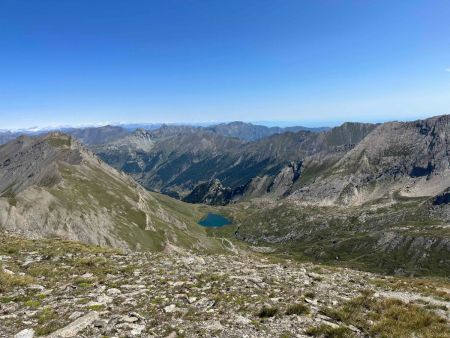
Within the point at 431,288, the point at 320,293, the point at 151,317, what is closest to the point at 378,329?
the point at 320,293

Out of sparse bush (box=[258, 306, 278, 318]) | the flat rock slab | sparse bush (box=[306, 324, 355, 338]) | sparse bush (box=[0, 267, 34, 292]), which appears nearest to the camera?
the flat rock slab

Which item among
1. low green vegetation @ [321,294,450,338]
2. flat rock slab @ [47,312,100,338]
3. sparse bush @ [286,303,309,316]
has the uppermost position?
flat rock slab @ [47,312,100,338]

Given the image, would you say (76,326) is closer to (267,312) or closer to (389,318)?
(267,312)

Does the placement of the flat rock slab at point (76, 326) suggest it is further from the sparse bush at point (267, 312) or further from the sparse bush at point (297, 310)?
the sparse bush at point (297, 310)

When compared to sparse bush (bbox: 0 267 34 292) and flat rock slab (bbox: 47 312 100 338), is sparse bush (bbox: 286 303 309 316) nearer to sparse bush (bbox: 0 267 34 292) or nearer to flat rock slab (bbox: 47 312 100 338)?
flat rock slab (bbox: 47 312 100 338)

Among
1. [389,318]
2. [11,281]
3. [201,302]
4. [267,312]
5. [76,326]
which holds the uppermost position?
[76,326]

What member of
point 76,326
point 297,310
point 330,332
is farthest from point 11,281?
point 330,332

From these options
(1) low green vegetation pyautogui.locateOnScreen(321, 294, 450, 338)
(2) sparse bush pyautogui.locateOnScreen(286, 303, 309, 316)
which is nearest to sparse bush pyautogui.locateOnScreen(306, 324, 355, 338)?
(1) low green vegetation pyautogui.locateOnScreen(321, 294, 450, 338)

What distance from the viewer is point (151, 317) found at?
60.7 feet

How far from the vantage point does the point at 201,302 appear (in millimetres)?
20906

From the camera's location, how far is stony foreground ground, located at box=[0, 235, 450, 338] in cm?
1725

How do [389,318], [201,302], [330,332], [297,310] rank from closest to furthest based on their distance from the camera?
[330,332] → [389,318] → [297,310] → [201,302]

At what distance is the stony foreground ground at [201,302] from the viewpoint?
17.2 meters

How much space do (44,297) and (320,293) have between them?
1714 cm
